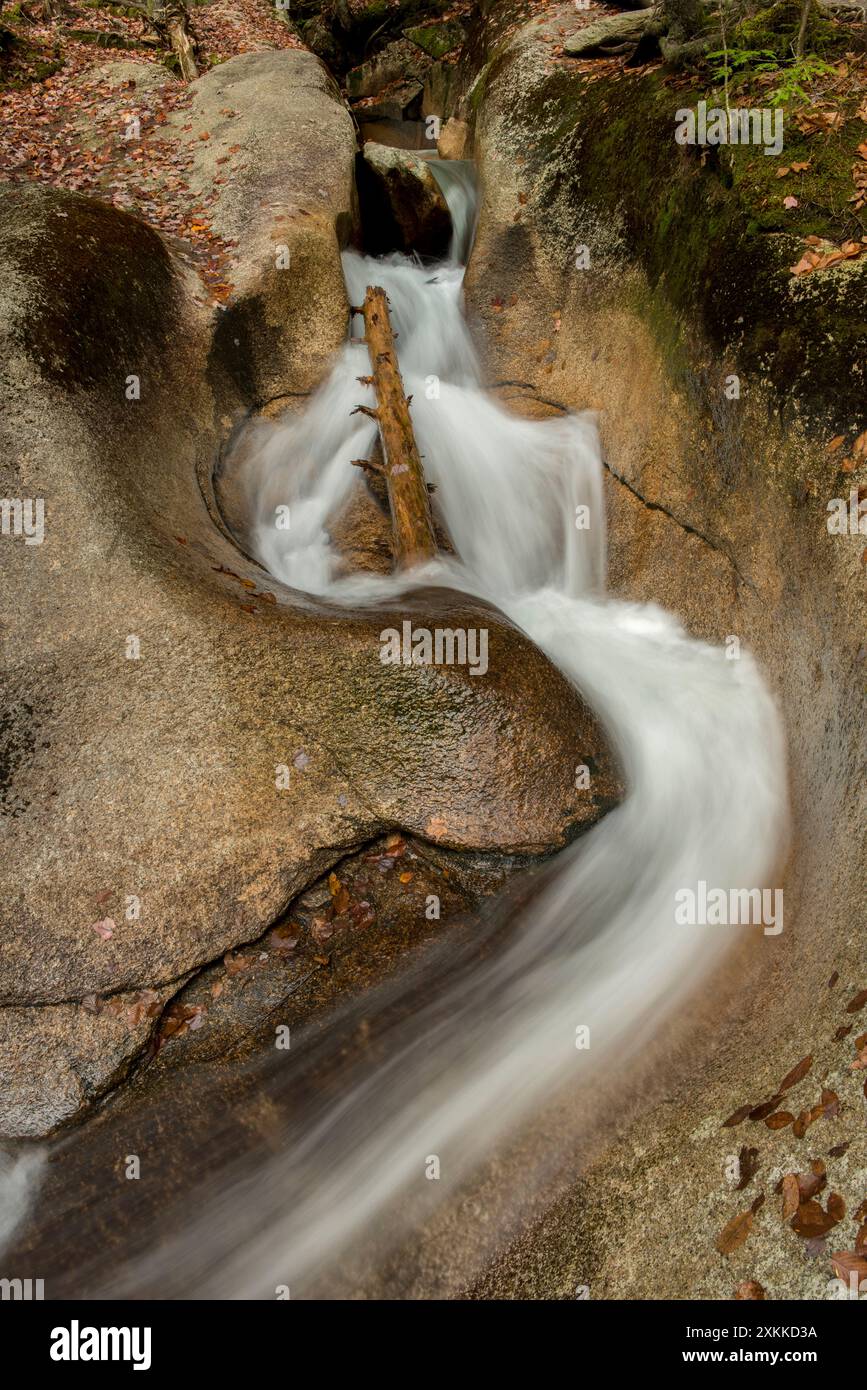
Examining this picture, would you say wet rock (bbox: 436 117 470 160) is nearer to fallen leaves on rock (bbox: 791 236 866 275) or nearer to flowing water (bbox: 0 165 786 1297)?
flowing water (bbox: 0 165 786 1297)

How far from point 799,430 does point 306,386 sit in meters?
5.48

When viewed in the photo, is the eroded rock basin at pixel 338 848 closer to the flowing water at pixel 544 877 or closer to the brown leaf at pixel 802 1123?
the brown leaf at pixel 802 1123

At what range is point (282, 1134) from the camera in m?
4.42

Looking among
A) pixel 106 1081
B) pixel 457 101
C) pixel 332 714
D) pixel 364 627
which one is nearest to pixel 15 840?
pixel 106 1081

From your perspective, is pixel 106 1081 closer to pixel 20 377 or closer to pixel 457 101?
pixel 20 377

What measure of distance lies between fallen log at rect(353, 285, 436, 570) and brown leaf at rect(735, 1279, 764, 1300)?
5.69m

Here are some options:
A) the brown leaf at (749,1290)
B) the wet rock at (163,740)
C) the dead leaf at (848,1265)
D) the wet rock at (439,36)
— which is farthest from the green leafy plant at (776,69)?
the wet rock at (439,36)

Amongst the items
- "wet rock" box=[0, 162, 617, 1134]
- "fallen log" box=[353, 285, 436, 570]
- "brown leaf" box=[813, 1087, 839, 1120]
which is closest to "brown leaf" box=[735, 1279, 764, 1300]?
"brown leaf" box=[813, 1087, 839, 1120]

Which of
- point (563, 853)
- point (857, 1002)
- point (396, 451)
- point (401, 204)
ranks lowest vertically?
point (857, 1002)

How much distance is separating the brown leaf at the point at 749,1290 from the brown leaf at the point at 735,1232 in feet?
0.39

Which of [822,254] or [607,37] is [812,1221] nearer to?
[822,254]

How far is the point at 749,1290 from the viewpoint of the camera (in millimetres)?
3203

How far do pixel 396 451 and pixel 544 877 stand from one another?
4.62 metres

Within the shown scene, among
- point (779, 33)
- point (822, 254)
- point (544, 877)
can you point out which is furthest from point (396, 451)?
point (779, 33)
